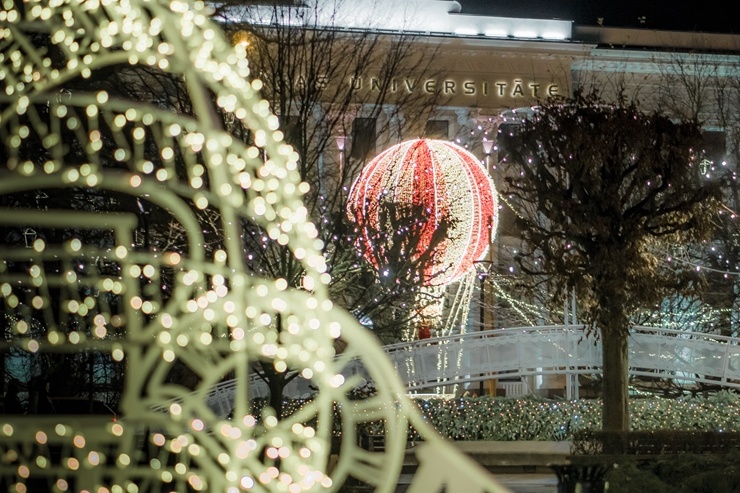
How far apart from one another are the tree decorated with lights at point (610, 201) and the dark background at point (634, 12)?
26.6m

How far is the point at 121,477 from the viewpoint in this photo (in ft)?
17.7

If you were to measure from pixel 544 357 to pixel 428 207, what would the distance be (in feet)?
15.1

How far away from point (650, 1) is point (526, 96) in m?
8.08

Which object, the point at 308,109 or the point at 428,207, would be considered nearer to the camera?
the point at 308,109

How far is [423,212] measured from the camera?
23.8m

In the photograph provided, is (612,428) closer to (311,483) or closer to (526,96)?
(311,483)

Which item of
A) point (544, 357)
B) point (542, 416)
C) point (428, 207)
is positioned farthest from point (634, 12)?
point (542, 416)

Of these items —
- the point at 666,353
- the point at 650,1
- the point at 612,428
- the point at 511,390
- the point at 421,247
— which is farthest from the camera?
the point at 650,1

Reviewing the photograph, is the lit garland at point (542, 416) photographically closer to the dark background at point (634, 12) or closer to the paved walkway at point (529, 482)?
the paved walkway at point (529, 482)

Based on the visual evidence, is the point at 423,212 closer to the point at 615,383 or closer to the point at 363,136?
the point at 363,136

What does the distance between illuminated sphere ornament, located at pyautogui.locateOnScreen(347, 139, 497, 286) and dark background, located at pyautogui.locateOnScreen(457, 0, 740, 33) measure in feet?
66.0

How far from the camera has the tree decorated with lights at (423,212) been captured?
2264 cm

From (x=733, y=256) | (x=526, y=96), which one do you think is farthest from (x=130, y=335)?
(x=526, y=96)

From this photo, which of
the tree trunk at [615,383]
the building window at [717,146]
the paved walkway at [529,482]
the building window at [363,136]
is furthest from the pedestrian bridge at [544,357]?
the building window at [717,146]
